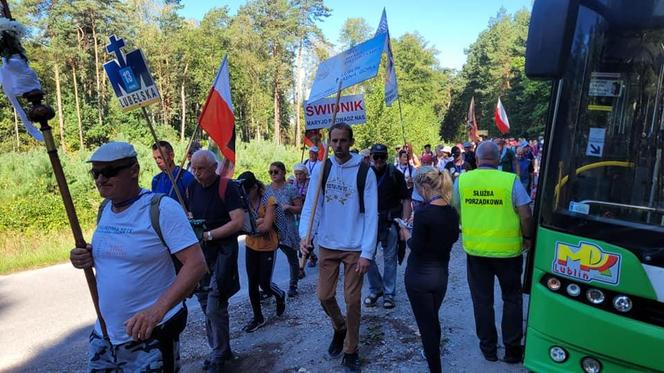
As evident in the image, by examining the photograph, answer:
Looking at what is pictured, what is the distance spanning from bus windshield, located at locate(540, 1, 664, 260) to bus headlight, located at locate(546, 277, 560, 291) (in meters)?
0.33

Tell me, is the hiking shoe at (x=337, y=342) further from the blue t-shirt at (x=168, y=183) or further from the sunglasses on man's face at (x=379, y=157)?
the sunglasses on man's face at (x=379, y=157)

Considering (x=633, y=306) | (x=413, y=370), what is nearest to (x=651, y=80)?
(x=633, y=306)

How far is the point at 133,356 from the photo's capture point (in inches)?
98.4

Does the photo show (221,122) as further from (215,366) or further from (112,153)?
(112,153)

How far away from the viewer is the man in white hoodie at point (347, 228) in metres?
3.96

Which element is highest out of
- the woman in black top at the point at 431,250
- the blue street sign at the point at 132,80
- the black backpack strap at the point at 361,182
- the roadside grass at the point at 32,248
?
the blue street sign at the point at 132,80

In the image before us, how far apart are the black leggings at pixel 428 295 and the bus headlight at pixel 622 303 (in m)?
1.23

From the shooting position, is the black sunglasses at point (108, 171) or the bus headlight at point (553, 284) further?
Answer: the bus headlight at point (553, 284)

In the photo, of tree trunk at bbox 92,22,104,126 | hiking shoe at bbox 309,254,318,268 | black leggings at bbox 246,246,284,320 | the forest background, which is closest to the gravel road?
black leggings at bbox 246,246,284,320

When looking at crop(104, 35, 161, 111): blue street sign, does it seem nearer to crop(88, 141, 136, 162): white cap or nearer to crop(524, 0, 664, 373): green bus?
crop(88, 141, 136, 162): white cap

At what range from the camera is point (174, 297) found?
91.4 inches

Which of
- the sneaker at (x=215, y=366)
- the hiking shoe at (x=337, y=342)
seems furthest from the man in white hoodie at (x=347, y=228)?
the sneaker at (x=215, y=366)

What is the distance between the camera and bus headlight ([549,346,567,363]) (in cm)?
278

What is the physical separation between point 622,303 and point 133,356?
2.70 metres
